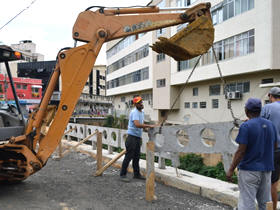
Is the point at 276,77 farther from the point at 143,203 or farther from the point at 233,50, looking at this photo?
the point at 143,203

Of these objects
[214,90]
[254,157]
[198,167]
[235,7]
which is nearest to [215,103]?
[214,90]

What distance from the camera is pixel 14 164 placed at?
493 centimetres

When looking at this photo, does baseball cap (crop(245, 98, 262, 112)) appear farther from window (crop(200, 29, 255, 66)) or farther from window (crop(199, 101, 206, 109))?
window (crop(199, 101, 206, 109))

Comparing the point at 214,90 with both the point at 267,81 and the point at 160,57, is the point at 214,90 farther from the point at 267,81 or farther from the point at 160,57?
the point at 160,57

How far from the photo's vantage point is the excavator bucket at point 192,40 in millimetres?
4793

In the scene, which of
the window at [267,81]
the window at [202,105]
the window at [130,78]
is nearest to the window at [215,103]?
the window at [202,105]

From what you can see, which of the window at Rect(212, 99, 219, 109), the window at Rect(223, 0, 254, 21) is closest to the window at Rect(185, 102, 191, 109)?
the window at Rect(212, 99, 219, 109)

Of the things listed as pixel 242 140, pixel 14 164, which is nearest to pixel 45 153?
pixel 14 164

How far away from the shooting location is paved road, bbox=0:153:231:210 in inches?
187

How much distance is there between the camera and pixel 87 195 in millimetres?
5301

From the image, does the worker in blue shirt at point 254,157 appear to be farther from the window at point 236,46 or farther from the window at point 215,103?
the window at point 215,103

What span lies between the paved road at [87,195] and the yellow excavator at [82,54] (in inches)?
21.2

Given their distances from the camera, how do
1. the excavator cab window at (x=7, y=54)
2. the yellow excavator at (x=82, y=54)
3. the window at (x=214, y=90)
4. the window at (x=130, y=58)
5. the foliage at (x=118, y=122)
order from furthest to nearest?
1. the window at (x=130, y=58)
2. the foliage at (x=118, y=122)
3. the window at (x=214, y=90)
4. the excavator cab window at (x=7, y=54)
5. the yellow excavator at (x=82, y=54)

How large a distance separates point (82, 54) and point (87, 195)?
2770mm
